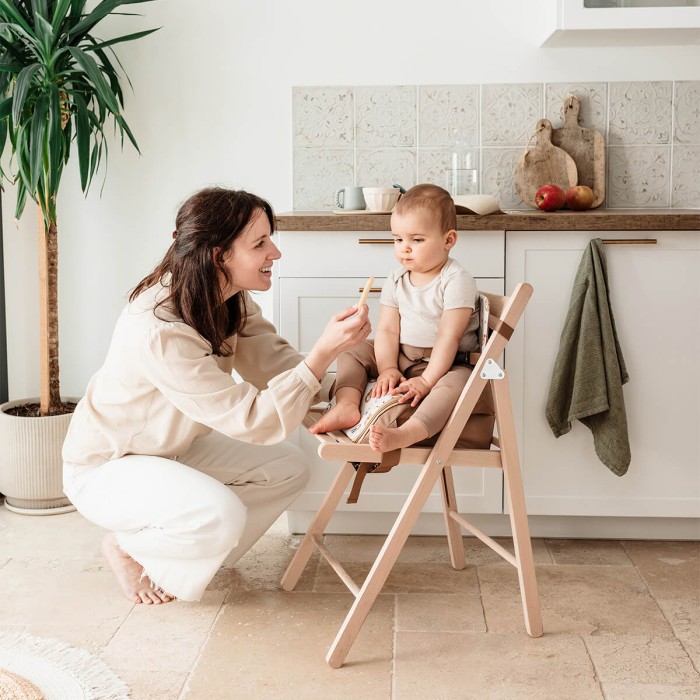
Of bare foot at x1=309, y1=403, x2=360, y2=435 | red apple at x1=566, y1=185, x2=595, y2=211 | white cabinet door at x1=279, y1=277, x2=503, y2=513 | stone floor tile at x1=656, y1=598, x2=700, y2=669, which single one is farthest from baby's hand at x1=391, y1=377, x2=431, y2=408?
red apple at x1=566, y1=185, x2=595, y2=211

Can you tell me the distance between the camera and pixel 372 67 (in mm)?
3123

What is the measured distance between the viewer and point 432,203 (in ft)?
6.97

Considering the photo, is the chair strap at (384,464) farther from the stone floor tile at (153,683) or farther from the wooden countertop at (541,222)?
the wooden countertop at (541,222)

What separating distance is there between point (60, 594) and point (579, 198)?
75.8 inches

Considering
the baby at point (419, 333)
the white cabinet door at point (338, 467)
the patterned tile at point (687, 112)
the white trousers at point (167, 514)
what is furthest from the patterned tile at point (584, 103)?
the white trousers at point (167, 514)

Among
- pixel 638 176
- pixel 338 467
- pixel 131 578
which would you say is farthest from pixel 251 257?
pixel 638 176

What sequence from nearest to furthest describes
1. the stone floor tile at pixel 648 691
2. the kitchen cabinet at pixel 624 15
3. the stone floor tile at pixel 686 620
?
1. the stone floor tile at pixel 648 691
2. the stone floor tile at pixel 686 620
3. the kitchen cabinet at pixel 624 15

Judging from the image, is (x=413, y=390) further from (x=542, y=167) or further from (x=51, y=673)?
(x=542, y=167)

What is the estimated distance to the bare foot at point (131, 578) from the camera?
7.65 feet

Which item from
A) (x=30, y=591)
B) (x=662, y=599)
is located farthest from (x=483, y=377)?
(x=30, y=591)

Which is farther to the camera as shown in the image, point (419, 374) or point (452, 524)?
point (452, 524)

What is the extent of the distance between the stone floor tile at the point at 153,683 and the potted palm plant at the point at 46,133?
117 cm

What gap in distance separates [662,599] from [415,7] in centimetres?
200

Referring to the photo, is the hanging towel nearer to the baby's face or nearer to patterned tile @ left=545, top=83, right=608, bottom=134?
the baby's face
